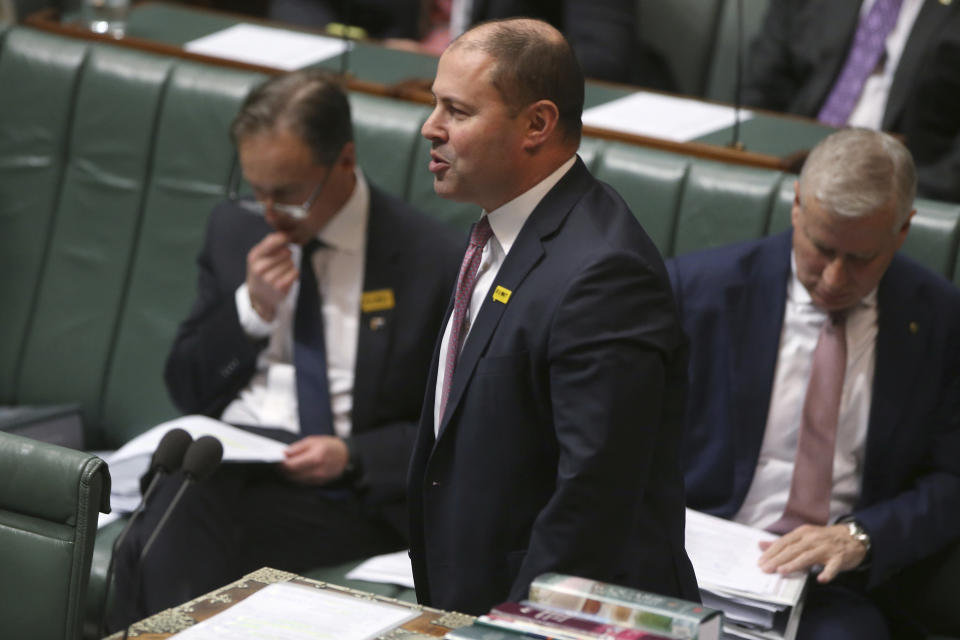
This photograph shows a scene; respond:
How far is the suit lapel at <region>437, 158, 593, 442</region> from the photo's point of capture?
171 cm

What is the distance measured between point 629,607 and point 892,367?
113 centimetres

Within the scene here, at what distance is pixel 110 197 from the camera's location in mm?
3285

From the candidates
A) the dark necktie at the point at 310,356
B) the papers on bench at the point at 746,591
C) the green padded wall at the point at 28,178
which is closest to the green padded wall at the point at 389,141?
the dark necktie at the point at 310,356

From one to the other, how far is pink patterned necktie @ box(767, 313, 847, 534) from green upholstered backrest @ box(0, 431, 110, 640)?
1251 mm

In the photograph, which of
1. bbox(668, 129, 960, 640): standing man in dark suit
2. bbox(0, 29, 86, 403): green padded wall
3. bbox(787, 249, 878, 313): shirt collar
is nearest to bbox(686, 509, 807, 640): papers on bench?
bbox(668, 129, 960, 640): standing man in dark suit

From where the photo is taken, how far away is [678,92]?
4.04 metres

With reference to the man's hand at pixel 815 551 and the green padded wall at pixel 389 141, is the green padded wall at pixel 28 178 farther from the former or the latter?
the man's hand at pixel 815 551

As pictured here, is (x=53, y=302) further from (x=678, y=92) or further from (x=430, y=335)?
(x=678, y=92)

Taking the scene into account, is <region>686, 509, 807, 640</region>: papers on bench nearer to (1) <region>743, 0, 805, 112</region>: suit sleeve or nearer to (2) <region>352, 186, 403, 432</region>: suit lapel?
(2) <region>352, 186, 403, 432</region>: suit lapel

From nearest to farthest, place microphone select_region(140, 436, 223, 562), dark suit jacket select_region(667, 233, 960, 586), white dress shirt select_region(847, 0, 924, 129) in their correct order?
microphone select_region(140, 436, 223, 562)
dark suit jacket select_region(667, 233, 960, 586)
white dress shirt select_region(847, 0, 924, 129)

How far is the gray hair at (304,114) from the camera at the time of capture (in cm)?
266

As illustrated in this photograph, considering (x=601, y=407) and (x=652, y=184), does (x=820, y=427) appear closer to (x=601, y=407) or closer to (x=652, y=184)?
(x=652, y=184)

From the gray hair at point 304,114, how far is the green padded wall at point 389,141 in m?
0.31

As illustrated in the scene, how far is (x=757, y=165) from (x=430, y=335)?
79 cm
